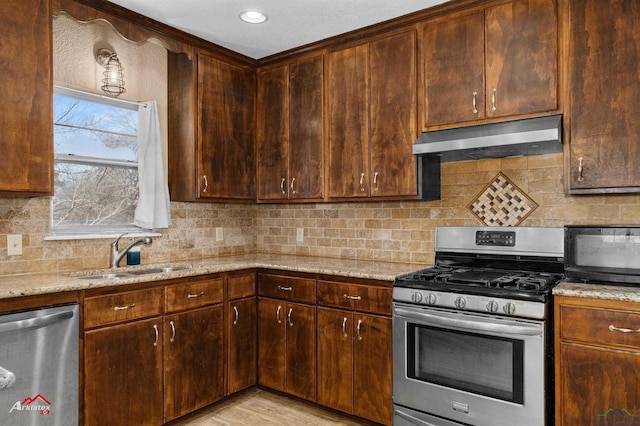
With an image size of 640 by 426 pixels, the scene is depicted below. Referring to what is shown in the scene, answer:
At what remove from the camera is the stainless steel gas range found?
210 cm

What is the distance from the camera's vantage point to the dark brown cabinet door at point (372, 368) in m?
2.62

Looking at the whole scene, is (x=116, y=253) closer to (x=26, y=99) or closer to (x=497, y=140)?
(x=26, y=99)

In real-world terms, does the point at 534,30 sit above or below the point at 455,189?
above

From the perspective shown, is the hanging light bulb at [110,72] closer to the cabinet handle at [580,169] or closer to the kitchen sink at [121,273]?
the kitchen sink at [121,273]

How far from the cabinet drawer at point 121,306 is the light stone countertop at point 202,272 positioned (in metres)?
0.08

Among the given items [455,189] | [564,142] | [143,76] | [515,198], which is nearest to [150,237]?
[143,76]

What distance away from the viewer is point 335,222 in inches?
143

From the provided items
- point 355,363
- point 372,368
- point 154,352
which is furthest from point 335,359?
point 154,352

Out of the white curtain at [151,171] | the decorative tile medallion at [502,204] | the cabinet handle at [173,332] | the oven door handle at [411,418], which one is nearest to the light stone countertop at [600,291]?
the decorative tile medallion at [502,204]

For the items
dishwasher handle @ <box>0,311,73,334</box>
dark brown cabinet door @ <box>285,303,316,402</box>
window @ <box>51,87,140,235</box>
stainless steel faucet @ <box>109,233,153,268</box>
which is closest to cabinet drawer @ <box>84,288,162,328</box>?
dishwasher handle @ <box>0,311,73,334</box>

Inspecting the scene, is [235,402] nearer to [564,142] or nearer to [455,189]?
[455,189]

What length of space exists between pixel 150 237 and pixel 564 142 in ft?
8.90

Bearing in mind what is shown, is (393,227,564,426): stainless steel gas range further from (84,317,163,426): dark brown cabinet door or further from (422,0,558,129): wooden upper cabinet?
(84,317,163,426): dark brown cabinet door

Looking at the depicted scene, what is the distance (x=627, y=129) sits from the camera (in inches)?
86.5
